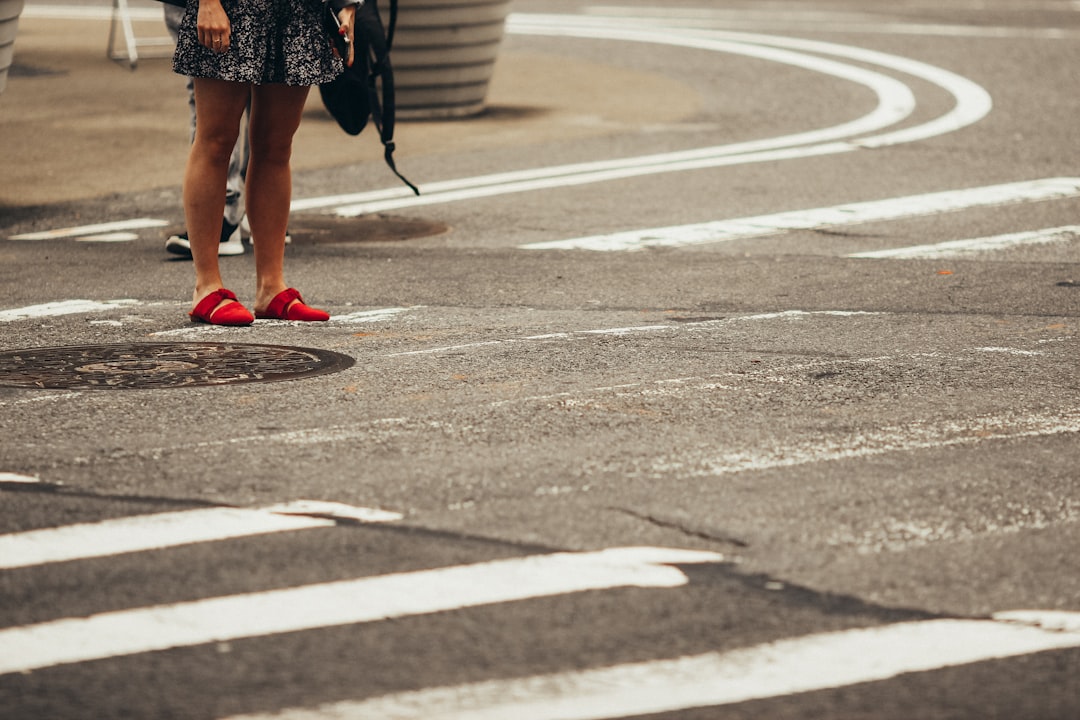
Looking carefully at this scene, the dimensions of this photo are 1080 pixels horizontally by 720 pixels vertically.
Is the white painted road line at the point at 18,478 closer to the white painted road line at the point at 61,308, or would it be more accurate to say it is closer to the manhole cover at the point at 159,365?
the manhole cover at the point at 159,365

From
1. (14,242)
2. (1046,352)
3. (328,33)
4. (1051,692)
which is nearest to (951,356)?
(1046,352)

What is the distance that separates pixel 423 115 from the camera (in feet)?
44.4

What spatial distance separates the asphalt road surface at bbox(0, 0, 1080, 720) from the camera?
340cm

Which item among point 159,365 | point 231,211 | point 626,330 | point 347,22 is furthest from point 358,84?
point 159,365

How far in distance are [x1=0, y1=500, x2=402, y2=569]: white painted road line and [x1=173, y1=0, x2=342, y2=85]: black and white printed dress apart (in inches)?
103

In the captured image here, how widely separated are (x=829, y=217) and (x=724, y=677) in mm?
6385

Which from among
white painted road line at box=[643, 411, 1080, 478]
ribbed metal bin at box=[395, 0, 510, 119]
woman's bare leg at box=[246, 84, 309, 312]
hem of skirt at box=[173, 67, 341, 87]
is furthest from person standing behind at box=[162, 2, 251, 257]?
ribbed metal bin at box=[395, 0, 510, 119]

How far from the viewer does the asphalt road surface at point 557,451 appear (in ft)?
11.2

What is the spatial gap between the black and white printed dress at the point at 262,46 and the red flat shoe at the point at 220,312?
30.7 inches

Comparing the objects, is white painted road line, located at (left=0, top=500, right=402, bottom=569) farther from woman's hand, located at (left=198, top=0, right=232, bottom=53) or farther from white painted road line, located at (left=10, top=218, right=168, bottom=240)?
white painted road line, located at (left=10, top=218, right=168, bottom=240)

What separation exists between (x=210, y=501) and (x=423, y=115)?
9392mm

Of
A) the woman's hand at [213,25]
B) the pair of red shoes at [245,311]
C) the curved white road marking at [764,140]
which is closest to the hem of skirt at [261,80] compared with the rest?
the woman's hand at [213,25]

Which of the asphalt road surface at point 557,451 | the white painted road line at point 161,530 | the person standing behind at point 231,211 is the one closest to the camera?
the asphalt road surface at point 557,451

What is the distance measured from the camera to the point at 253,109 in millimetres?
6871
